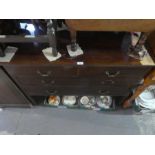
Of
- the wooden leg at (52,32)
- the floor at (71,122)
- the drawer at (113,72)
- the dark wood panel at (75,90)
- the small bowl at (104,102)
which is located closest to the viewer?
the wooden leg at (52,32)

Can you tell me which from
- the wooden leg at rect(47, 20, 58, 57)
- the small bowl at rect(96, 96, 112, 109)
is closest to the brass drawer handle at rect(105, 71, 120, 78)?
the wooden leg at rect(47, 20, 58, 57)

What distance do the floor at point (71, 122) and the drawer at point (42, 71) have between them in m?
0.60

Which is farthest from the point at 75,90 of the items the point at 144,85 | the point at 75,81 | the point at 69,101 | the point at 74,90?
the point at 144,85

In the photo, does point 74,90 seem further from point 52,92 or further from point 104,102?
point 104,102

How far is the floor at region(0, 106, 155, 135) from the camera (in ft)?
5.01

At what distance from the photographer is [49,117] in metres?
1.61

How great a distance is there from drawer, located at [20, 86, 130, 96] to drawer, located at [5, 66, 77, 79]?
191 mm

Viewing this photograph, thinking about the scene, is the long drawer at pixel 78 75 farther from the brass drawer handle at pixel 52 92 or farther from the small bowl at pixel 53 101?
the small bowl at pixel 53 101

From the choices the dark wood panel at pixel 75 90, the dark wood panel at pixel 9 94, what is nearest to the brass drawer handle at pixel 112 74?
the dark wood panel at pixel 75 90

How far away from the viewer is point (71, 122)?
1.58 metres

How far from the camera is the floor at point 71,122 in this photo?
5.01ft

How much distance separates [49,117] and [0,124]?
0.44 metres

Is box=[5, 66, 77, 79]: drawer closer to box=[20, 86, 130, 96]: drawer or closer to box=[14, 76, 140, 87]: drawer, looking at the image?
box=[14, 76, 140, 87]: drawer
